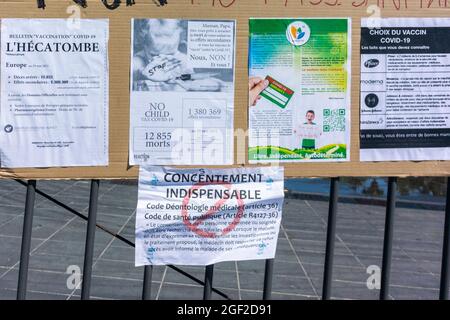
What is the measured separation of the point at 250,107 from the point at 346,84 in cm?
56

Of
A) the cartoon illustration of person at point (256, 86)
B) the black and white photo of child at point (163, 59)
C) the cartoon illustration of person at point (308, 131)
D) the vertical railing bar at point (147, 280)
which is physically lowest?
the vertical railing bar at point (147, 280)

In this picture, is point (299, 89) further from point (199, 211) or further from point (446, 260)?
point (446, 260)

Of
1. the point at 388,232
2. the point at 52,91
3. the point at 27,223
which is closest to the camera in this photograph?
the point at 52,91

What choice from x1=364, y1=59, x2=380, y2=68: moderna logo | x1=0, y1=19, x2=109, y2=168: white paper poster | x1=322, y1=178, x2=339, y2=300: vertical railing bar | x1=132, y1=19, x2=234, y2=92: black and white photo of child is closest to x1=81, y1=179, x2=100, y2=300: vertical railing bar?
x1=0, y1=19, x2=109, y2=168: white paper poster

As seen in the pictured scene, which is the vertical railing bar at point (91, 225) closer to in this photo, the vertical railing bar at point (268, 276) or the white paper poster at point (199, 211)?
the white paper poster at point (199, 211)

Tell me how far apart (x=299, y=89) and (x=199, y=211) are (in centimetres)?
89

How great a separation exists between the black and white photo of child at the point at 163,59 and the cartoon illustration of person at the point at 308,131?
0.58m

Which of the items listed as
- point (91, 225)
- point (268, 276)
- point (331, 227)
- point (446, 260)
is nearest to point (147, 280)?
point (91, 225)

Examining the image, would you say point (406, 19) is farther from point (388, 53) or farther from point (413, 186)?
point (413, 186)

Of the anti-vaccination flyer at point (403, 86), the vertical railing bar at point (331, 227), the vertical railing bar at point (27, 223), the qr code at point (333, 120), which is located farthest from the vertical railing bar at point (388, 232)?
the vertical railing bar at point (27, 223)

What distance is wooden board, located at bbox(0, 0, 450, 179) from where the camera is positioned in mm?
3059

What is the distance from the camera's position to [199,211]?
10.5 feet

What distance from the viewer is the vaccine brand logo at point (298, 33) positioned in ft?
10.2

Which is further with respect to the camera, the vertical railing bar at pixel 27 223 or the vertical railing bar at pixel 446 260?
the vertical railing bar at pixel 446 260
